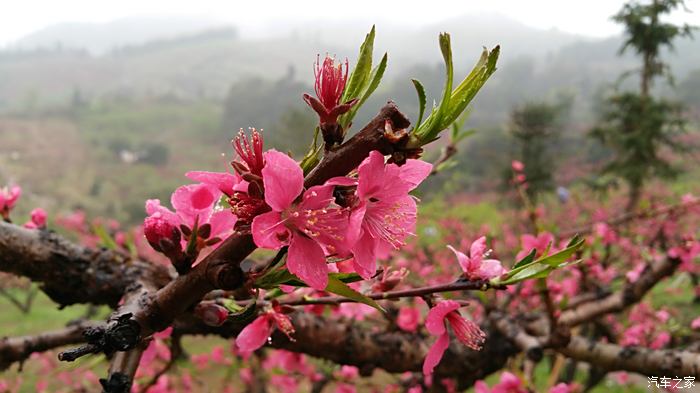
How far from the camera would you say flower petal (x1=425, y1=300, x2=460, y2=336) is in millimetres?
668

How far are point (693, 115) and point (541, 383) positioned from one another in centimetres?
2590

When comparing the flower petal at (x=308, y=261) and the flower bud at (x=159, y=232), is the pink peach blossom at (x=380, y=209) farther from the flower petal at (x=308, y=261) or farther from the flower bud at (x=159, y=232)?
the flower bud at (x=159, y=232)

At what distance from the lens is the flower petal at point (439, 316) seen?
0.67 metres

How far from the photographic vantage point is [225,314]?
68 centimetres

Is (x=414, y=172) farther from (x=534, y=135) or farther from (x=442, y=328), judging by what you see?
(x=534, y=135)

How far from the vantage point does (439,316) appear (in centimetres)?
68

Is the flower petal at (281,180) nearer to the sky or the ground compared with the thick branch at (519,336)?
nearer to the sky

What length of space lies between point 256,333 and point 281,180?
1.01 feet

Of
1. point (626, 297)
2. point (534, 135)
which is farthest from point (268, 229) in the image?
point (534, 135)

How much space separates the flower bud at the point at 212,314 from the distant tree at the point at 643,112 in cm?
1014

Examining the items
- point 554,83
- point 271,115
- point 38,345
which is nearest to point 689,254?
point 38,345

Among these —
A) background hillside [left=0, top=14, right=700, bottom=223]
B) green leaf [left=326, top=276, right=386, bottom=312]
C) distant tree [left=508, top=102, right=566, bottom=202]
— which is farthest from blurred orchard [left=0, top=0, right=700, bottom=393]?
distant tree [left=508, top=102, right=566, bottom=202]

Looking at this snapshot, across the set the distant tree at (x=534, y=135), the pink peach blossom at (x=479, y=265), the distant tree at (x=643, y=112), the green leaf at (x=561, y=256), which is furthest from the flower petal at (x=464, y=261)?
the distant tree at (x=534, y=135)

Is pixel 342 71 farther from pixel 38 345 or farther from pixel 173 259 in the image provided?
pixel 38 345
